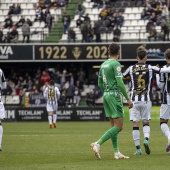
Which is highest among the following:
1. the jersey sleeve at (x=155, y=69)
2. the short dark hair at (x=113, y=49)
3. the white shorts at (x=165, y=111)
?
the short dark hair at (x=113, y=49)

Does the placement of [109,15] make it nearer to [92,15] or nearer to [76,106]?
[92,15]

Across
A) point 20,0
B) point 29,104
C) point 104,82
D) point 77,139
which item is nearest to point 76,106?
point 29,104

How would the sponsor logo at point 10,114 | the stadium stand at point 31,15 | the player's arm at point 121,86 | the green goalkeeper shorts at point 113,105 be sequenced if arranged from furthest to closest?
the stadium stand at point 31,15 < the sponsor logo at point 10,114 < the green goalkeeper shorts at point 113,105 < the player's arm at point 121,86

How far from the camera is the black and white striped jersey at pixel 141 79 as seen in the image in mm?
16328

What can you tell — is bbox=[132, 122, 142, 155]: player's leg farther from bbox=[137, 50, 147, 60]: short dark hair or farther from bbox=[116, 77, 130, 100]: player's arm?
bbox=[116, 77, 130, 100]: player's arm

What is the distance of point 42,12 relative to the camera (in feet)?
163

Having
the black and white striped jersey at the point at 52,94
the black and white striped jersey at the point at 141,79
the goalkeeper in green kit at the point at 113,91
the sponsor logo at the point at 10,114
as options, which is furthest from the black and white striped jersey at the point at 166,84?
the sponsor logo at the point at 10,114

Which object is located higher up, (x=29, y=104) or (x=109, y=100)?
(x=109, y=100)

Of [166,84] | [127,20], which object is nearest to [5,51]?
[127,20]

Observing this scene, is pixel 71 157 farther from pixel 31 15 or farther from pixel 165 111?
pixel 31 15

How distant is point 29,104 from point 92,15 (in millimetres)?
8765

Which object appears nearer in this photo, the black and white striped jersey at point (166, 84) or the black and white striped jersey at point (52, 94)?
the black and white striped jersey at point (166, 84)

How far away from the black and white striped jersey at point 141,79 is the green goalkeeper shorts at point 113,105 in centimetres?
143

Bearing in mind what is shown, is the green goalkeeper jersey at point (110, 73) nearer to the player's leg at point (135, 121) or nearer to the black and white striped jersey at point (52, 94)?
the player's leg at point (135, 121)
